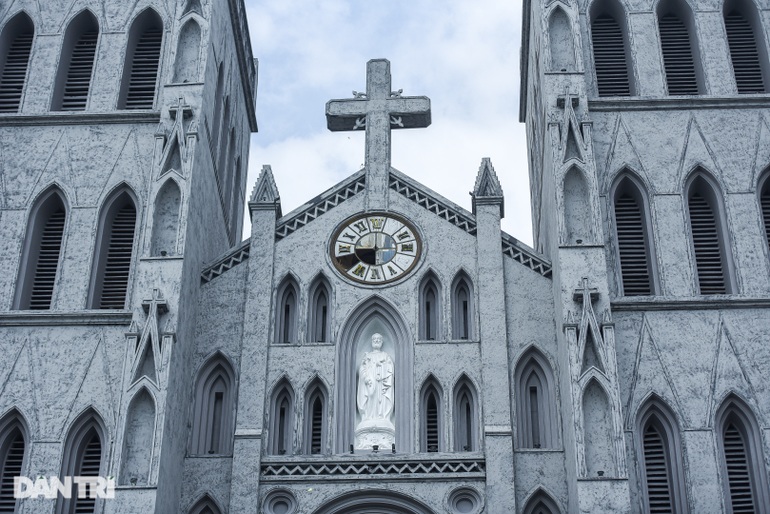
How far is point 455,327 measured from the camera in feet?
83.5

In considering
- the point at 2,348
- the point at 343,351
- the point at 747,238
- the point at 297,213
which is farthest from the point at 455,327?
the point at 2,348

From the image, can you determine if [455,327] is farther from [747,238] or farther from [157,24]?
[157,24]

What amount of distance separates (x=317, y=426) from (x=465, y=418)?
273 cm

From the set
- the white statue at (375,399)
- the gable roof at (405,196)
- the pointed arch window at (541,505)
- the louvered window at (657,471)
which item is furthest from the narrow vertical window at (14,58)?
the louvered window at (657,471)

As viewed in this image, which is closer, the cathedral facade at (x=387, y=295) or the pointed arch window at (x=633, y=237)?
the cathedral facade at (x=387, y=295)

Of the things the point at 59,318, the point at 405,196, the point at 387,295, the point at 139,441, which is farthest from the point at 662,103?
the point at 59,318

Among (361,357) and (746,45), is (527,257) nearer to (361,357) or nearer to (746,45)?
(361,357)

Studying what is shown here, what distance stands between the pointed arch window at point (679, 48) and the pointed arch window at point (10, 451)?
49.2 ft

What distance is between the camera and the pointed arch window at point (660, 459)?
2334 centimetres

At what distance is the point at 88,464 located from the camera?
24219 millimetres

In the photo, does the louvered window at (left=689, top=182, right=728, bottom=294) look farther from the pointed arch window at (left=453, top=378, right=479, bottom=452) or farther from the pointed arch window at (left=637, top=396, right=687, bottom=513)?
the pointed arch window at (left=453, top=378, right=479, bottom=452)

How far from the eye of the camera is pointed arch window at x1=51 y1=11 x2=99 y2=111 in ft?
94.5

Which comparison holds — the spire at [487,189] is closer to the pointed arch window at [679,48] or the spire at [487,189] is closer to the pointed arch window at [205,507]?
the pointed arch window at [679,48]

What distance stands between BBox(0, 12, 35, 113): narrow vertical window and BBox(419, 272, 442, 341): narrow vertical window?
9.71 metres
